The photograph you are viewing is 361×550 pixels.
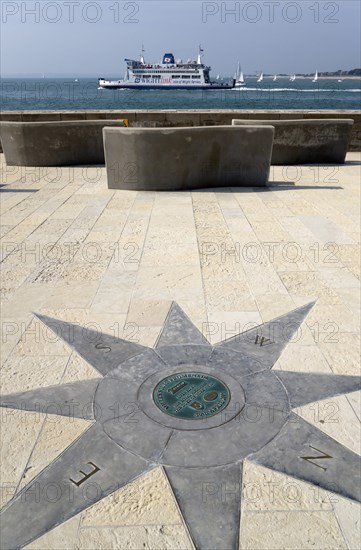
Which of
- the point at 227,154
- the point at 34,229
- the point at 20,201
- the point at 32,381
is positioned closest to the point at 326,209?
the point at 227,154

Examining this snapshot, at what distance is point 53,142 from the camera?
468 inches

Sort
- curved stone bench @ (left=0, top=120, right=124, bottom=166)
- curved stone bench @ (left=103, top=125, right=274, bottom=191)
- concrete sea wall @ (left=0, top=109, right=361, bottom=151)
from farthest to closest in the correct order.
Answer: concrete sea wall @ (left=0, top=109, right=361, bottom=151) → curved stone bench @ (left=0, top=120, right=124, bottom=166) → curved stone bench @ (left=103, top=125, right=274, bottom=191)

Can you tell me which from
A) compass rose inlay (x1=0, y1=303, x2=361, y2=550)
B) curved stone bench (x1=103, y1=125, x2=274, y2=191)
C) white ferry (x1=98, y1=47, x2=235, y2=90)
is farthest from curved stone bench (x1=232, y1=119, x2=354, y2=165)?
white ferry (x1=98, y1=47, x2=235, y2=90)

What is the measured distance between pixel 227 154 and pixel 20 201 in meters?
4.60

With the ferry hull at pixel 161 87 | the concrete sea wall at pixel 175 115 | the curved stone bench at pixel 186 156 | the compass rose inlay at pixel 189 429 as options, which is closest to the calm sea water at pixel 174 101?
the ferry hull at pixel 161 87

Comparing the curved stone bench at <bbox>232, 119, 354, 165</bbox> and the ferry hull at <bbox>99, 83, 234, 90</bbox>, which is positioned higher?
the ferry hull at <bbox>99, 83, 234, 90</bbox>

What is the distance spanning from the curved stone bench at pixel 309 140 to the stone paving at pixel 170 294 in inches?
70.8

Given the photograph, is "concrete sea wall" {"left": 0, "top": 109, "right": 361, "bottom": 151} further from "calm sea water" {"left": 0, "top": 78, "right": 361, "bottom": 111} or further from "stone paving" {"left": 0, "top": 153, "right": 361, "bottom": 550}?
"calm sea water" {"left": 0, "top": 78, "right": 361, "bottom": 111}

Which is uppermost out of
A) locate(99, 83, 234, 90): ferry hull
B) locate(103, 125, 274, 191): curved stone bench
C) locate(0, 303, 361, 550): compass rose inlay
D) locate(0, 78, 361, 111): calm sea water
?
locate(99, 83, 234, 90): ferry hull

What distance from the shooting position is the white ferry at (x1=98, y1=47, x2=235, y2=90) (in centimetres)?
11862

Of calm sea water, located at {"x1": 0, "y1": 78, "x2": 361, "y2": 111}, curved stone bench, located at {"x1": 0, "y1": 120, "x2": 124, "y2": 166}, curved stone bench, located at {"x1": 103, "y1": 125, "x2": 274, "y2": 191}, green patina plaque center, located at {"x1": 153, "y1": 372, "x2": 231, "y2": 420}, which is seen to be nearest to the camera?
green patina plaque center, located at {"x1": 153, "y1": 372, "x2": 231, "y2": 420}

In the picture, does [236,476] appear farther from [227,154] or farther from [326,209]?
[227,154]

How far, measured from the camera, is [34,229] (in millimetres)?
7422

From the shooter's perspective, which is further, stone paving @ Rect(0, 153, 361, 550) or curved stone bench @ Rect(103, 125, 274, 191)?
curved stone bench @ Rect(103, 125, 274, 191)
